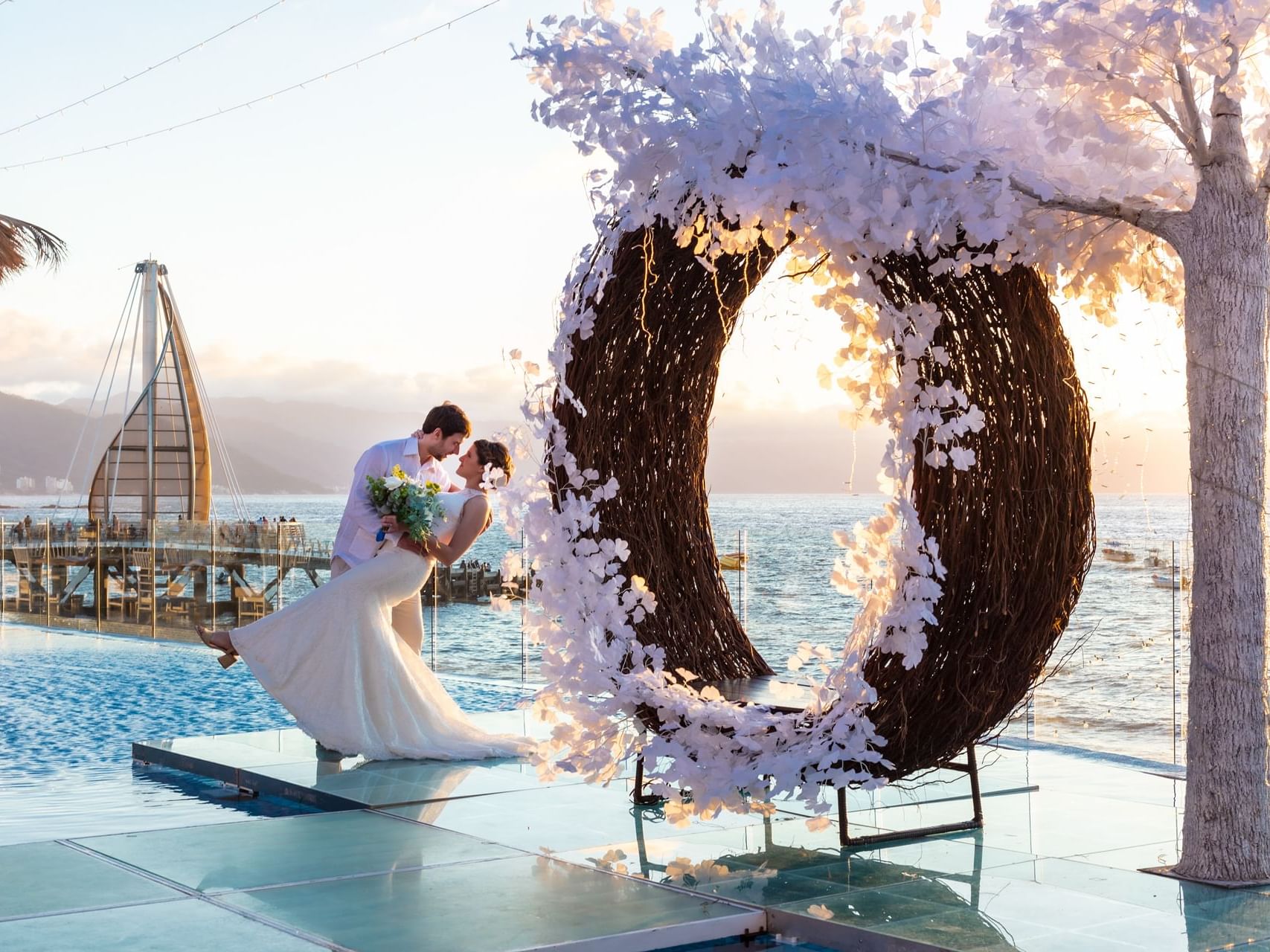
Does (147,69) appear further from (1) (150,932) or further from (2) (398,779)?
(1) (150,932)

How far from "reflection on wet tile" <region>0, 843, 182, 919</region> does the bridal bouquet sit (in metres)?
2.05

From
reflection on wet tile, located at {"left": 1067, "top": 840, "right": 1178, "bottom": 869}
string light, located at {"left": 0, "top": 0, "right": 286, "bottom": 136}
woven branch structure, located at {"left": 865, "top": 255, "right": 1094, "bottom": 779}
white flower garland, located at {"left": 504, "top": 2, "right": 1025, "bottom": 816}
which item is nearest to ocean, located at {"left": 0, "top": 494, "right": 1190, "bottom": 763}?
woven branch structure, located at {"left": 865, "top": 255, "right": 1094, "bottom": 779}

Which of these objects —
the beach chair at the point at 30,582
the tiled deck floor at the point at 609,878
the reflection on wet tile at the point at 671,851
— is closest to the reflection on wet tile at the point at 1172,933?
the tiled deck floor at the point at 609,878

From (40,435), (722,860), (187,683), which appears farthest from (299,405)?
(722,860)

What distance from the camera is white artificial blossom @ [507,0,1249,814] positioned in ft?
11.6

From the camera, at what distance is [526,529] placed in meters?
4.29

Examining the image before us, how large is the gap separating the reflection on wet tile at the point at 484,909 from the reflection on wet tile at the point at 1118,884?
80cm

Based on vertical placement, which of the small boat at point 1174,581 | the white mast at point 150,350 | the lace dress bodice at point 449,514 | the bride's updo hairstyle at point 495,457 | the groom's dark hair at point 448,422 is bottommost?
the small boat at point 1174,581

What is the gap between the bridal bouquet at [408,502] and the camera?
18.8 feet

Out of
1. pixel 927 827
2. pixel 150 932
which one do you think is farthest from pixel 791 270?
pixel 150 932

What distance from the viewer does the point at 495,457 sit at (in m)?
5.78

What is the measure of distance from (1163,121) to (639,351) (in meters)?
1.73

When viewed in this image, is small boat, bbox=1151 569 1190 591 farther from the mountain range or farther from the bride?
the mountain range

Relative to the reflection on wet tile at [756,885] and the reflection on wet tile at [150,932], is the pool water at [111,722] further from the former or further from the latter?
the reflection on wet tile at [756,885]
